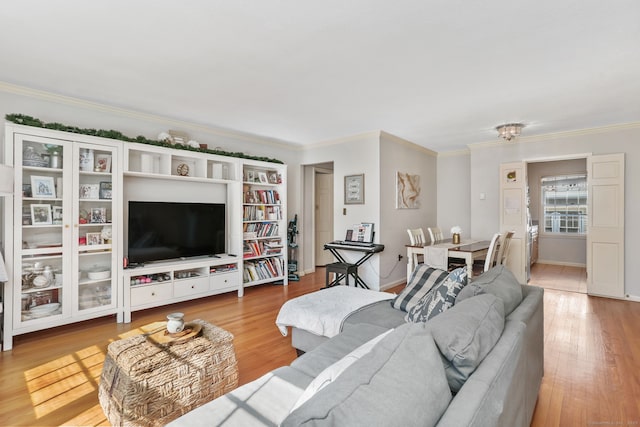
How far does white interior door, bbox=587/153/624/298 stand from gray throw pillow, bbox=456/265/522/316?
11.9 feet

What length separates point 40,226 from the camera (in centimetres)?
306

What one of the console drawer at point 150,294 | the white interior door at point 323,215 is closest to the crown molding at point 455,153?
the white interior door at point 323,215

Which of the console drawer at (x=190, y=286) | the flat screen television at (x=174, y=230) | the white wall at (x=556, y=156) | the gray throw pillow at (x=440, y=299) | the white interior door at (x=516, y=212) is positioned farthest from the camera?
the white interior door at (x=516, y=212)

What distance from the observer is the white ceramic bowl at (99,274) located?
3.39 meters

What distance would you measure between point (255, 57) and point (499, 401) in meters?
2.62

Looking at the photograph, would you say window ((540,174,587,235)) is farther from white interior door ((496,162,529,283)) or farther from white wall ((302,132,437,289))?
white wall ((302,132,437,289))

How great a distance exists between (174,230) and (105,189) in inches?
35.7

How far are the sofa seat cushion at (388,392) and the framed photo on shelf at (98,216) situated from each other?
3.54 meters

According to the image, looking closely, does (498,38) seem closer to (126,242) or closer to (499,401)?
(499,401)

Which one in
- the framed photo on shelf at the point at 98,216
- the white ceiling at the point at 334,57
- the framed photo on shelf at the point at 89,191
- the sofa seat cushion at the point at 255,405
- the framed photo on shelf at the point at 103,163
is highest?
the white ceiling at the point at 334,57

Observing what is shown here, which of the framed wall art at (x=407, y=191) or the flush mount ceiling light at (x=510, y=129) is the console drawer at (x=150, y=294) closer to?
the framed wall art at (x=407, y=191)

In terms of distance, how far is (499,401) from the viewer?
1.04 m

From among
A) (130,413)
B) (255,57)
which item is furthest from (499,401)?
(255,57)

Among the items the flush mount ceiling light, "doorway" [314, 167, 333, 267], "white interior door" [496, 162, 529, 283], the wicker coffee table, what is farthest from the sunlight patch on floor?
"white interior door" [496, 162, 529, 283]
